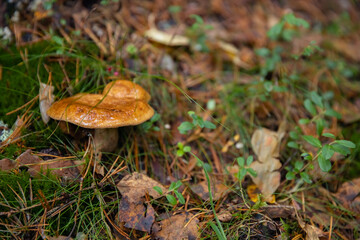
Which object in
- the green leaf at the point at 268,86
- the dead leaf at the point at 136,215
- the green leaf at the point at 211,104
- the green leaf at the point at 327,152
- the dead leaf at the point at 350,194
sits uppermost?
the green leaf at the point at 268,86

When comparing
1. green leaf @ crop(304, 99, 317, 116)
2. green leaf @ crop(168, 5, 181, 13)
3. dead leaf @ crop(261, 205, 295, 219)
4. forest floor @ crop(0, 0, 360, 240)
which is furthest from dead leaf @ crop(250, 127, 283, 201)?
green leaf @ crop(168, 5, 181, 13)

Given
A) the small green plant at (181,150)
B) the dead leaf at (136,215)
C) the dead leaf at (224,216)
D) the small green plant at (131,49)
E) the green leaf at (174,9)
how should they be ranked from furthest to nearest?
1. the green leaf at (174,9)
2. the small green plant at (131,49)
3. the small green plant at (181,150)
4. the dead leaf at (224,216)
5. the dead leaf at (136,215)

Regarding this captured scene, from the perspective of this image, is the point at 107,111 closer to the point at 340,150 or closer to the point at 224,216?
the point at 224,216

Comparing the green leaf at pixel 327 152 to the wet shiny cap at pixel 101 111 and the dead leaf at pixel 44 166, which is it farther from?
the dead leaf at pixel 44 166

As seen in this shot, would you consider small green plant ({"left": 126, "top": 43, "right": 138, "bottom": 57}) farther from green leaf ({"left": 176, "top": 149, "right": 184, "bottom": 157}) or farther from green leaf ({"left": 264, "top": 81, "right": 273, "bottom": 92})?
green leaf ({"left": 264, "top": 81, "right": 273, "bottom": 92})

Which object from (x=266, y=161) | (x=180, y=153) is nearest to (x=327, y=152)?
(x=266, y=161)

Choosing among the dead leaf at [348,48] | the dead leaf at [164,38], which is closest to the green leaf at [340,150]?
the dead leaf at [164,38]
